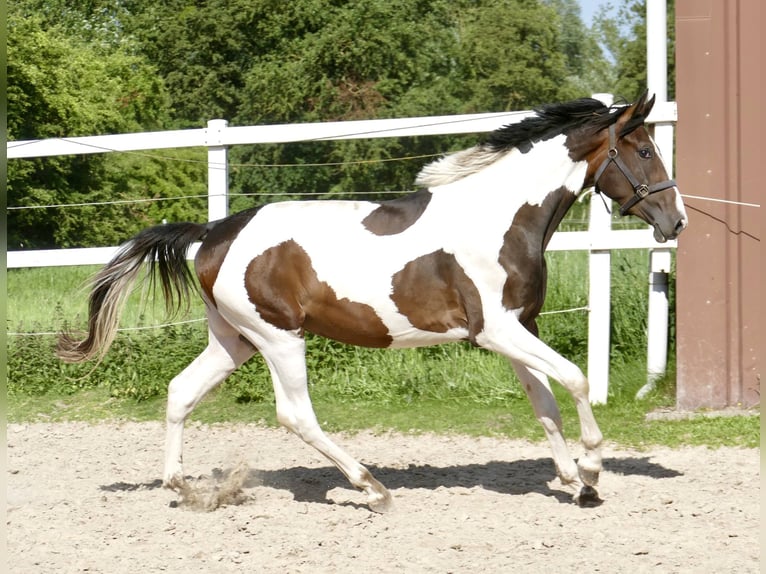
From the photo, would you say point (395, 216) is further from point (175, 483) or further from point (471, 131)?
point (471, 131)

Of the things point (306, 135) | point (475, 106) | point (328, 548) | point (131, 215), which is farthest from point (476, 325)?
point (475, 106)

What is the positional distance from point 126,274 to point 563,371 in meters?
2.45

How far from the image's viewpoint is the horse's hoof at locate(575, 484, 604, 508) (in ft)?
15.6

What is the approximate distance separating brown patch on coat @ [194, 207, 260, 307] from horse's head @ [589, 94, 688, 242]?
1897 mm

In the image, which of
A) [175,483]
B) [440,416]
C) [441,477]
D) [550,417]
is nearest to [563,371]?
[550,417]

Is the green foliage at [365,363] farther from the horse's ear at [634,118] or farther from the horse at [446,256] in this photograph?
the horse's ear at [634,118]

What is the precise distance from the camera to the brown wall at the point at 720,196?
6605 mm

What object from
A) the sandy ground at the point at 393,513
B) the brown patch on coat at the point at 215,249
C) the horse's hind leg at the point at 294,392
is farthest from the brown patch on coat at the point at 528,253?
the brown patch on coat at the point at 215,249

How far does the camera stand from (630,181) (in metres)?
4.90

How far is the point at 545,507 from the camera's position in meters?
4.77

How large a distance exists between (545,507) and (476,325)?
3.13ft

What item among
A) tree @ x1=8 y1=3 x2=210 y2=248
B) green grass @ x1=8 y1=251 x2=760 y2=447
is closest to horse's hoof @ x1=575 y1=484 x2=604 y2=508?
green grass @ x1=8 y1=251 x2=760 y2=447

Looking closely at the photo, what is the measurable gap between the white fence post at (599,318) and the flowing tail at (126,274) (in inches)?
120

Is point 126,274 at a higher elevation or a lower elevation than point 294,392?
higher
